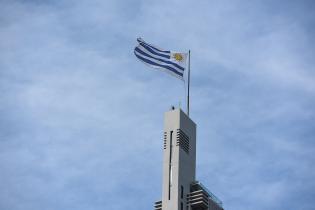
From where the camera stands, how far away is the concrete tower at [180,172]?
189500mm

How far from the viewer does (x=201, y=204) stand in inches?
7500

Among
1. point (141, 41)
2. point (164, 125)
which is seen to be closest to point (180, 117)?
point (164, 125)

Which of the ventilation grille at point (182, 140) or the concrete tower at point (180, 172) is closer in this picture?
the concrete tower at point (180, 172)

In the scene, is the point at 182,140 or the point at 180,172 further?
the point at 182,140

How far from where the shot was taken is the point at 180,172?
192125 mm

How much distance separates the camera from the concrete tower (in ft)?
622

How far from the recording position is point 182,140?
196m

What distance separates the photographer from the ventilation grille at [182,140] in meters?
195

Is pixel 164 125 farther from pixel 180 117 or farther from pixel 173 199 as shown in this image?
pixel 173 199

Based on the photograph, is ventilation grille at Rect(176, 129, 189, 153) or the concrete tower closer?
the concrete tower

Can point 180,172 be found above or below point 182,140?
below

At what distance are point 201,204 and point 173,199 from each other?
18.4 feet

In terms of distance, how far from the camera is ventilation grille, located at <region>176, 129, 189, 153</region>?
7677 inches

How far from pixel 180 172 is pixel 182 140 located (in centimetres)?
697
